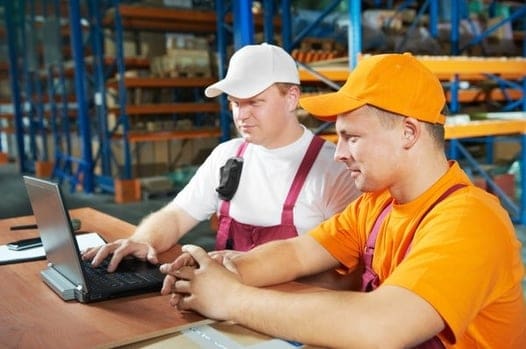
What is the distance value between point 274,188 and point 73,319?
38.9 inches

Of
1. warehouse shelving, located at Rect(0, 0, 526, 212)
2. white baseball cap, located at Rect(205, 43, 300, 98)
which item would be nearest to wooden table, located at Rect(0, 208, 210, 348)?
white baseball cap, located at Rect(205, 43, 300, 98)

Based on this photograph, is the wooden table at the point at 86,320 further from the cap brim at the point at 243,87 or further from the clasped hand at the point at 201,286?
the cap brim at the point at 243,87

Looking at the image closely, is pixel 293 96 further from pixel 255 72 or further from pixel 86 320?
pixel 86 320

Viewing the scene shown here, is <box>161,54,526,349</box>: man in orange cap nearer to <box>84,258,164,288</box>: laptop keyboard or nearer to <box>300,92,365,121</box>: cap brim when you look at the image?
<box>300,92,365,121</box>: cap brim

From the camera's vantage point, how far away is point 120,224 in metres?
2.38

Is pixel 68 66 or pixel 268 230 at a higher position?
pixel 68 66

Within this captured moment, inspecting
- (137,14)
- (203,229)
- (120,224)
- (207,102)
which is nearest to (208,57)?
(207,102)

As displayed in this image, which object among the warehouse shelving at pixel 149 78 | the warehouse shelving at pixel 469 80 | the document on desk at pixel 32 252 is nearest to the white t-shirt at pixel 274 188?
the document on desk at pixel 32 252

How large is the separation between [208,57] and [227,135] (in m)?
1.74

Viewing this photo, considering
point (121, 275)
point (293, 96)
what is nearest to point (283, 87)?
point (293, 96)

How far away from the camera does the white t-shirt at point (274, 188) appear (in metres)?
2.06

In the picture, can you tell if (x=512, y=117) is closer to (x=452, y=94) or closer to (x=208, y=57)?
(x=452, y=94)

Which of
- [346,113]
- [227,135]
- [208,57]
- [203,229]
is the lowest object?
[203,229]

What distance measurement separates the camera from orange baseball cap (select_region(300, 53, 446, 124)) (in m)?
1.28
